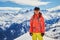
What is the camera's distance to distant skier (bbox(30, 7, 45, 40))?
6.14 m

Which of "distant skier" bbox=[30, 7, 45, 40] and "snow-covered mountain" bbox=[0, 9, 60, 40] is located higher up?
"distant skier" bbox=[30, 7, 45, 40]

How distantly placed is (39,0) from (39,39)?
383cm

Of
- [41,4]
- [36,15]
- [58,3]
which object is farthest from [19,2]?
[36,15]

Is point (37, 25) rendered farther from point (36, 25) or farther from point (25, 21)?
point (25, 21)

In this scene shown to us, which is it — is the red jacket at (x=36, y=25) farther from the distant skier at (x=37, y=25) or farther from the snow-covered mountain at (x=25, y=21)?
the snow-covered mountain at (x=25, y=21)

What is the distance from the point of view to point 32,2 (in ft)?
31.8

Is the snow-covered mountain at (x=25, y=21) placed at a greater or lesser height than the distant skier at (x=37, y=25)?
lesser

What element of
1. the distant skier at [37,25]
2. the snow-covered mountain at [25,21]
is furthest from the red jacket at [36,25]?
the snow-covered mountain at [25,21]

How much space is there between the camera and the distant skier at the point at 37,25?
6.14 meters

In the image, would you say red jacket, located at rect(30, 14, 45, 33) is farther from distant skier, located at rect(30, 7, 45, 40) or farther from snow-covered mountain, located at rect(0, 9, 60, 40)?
snow-covered mountain, located at rect(0, 9, 60, 40)

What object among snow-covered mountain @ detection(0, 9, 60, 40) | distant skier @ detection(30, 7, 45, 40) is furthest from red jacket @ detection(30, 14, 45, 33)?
snow-covered mountain @ detection(0, 9, 60, 40)

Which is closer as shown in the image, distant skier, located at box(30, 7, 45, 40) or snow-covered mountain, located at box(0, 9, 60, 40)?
distant skier, located at box(30, 7, 45, 40)

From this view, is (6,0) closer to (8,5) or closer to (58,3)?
(8,5)

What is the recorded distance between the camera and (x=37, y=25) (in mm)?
6242
